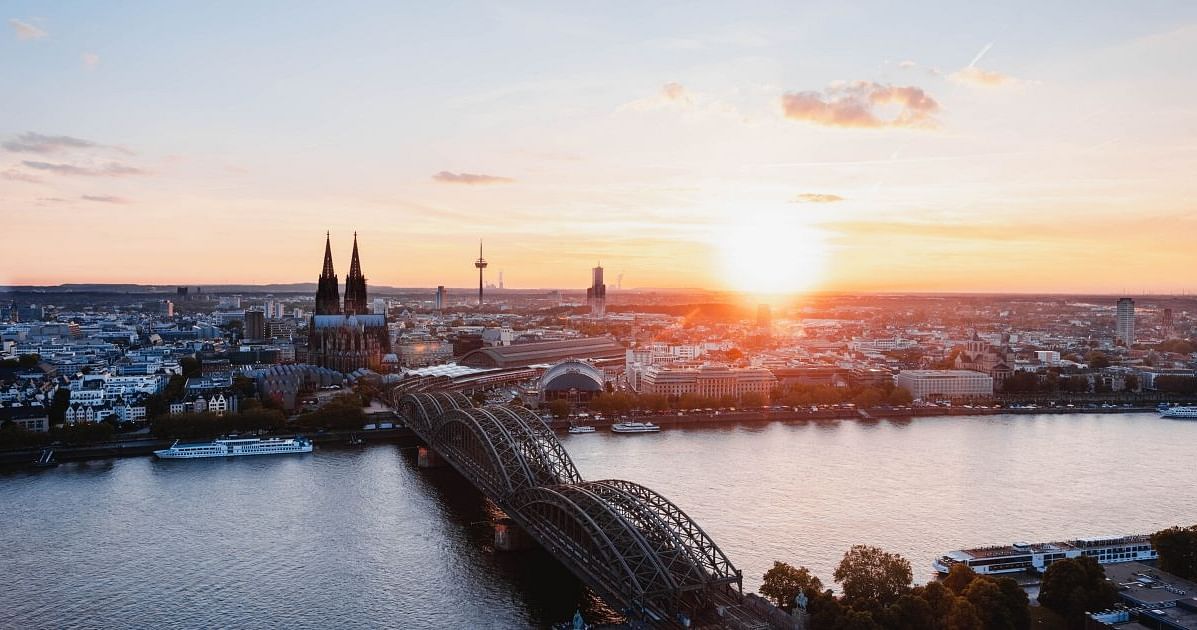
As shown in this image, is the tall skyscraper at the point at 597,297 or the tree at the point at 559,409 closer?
the tree at the point at 559,409

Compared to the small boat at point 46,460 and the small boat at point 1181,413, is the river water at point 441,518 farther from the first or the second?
the small boat at point 1181,413

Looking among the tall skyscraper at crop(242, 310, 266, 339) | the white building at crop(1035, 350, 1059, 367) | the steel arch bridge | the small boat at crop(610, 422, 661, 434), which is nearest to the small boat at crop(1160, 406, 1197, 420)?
the white building at crop(1035, 350, 1059, 367)

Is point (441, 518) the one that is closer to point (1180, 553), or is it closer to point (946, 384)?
point (1180, 553)

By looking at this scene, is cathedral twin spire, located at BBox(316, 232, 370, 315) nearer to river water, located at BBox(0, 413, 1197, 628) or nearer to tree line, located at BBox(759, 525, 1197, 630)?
river water, located at BBox(0, 413, 1197, 628)

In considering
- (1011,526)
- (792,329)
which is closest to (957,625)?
(1011,526)

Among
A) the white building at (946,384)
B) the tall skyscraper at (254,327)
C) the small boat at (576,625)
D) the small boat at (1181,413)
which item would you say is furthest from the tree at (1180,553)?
the tall skyscraper at (254,327)
